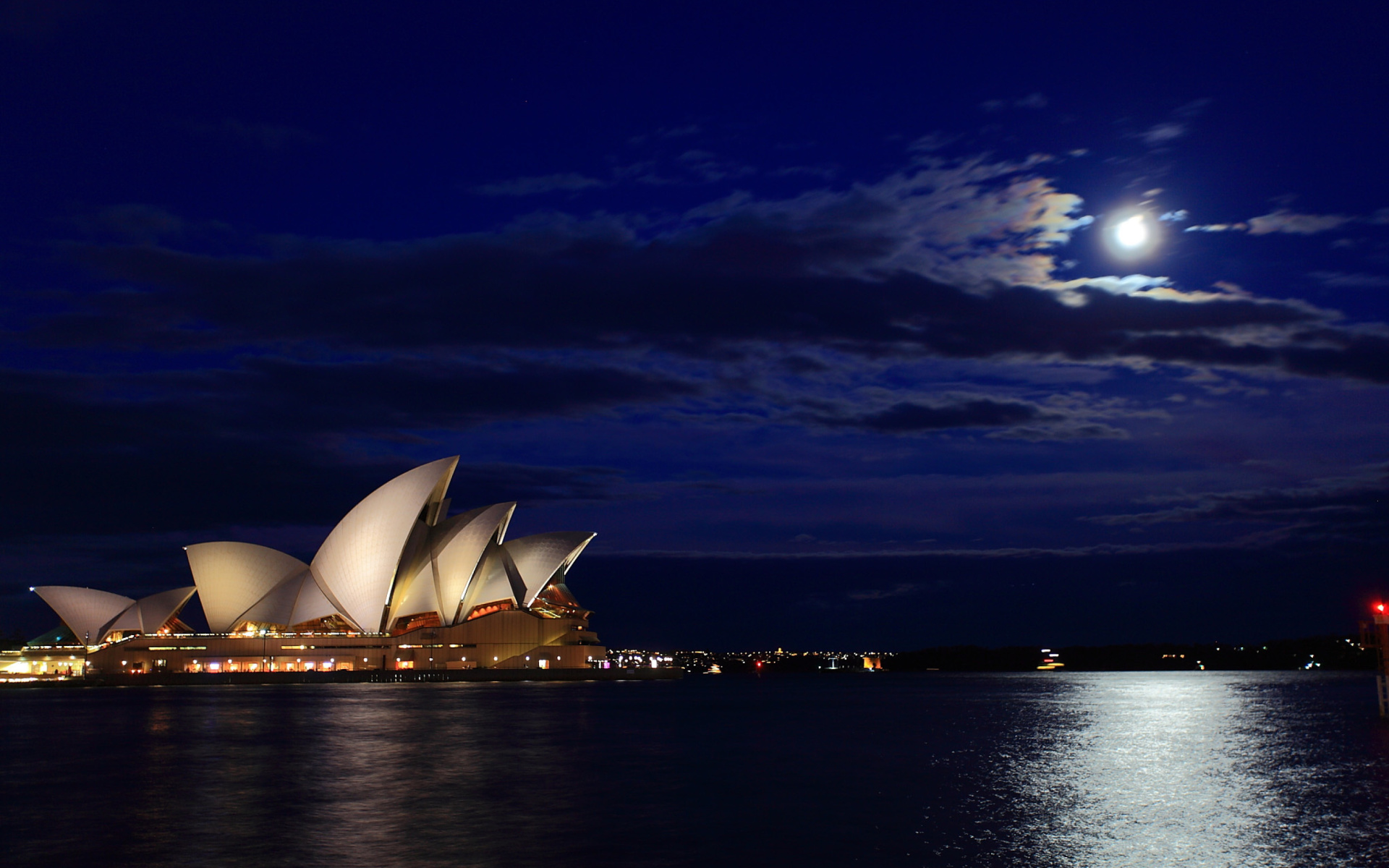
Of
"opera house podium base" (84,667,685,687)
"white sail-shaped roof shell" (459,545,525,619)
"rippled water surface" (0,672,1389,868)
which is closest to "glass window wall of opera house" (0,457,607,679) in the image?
"white sail-shaped roof shell" (459,545,525,619)

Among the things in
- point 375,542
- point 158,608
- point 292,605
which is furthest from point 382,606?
point 158,608

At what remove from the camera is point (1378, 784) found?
845 inches

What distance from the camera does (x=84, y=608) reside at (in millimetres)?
90938

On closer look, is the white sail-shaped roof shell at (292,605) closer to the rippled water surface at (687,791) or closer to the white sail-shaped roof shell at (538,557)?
the white sail-shaped roof shell at (538,557)

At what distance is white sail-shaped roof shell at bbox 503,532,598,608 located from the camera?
82312 millimetres

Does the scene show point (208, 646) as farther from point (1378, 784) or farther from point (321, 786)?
point (1378, 784)

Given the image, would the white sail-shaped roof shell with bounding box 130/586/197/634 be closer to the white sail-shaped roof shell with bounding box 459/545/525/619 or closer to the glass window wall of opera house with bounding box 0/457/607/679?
the glass window wall of opera house with bounding box 0/457/607/679

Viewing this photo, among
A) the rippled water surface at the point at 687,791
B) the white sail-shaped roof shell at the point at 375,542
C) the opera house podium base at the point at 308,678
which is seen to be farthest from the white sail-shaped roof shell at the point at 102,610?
the rippled water surface at the point at 687,791

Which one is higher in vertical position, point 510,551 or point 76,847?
point 510,551

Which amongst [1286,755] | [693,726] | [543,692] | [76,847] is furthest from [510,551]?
[76,847]

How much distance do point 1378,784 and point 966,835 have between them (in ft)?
36.6

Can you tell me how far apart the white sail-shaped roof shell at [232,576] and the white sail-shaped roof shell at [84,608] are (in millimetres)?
12954

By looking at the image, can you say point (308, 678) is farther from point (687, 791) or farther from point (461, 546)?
point (687, 791)

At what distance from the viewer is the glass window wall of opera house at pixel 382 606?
76.2m
